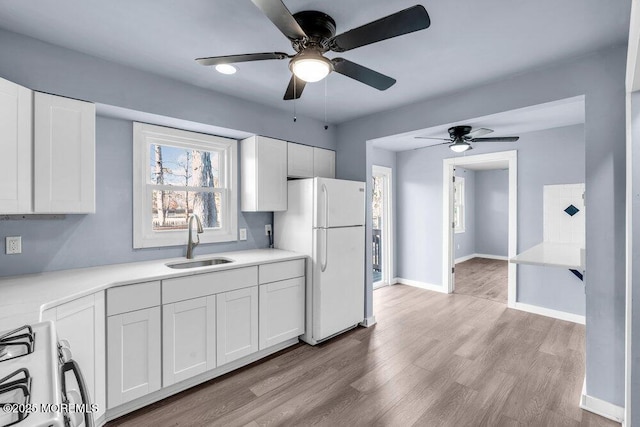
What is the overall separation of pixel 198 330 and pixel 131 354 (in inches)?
17.7

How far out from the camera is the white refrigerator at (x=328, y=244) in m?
3.08

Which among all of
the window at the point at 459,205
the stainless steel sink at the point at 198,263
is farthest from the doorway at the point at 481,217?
the stainless steel sink at the point at 198,263

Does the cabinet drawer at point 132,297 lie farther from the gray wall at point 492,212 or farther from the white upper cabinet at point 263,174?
the gray wall at point 492,212

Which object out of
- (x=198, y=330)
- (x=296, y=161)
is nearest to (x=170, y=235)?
(x=198, y=330)

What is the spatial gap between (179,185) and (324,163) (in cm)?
172

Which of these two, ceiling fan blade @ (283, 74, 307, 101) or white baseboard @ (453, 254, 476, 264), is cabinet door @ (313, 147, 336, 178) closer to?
ceiling fan blade @ (283, 74, 307, 101)

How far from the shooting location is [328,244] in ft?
10.3

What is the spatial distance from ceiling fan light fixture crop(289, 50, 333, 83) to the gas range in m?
1.68

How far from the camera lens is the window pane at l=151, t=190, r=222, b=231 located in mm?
2844

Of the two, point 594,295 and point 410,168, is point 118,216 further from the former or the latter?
point 410,168

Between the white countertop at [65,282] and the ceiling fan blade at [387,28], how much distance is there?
6.07 feet

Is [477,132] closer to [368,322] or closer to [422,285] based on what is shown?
[368,322]

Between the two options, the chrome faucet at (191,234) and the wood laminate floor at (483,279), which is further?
the wood laminate floor at (483,279)

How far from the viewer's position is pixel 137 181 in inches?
105
